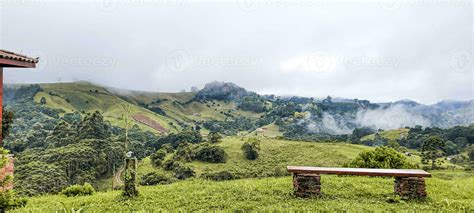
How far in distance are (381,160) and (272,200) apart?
7511mm

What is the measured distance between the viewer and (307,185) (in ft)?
31.9

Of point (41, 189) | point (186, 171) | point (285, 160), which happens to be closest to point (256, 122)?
point (285, 160)

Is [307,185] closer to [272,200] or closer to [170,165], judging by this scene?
[272,200]

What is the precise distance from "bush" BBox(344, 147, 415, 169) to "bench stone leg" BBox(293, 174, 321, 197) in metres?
5.81

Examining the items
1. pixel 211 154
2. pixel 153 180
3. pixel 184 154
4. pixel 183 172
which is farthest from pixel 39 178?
pixel 211 154

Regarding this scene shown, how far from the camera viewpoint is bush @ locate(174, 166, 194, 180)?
5978 centimetres

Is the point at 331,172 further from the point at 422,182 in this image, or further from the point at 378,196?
the point at 422,182

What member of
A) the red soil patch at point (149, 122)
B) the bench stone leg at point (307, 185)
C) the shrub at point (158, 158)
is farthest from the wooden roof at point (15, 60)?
the red soil patch at point (149, 122)

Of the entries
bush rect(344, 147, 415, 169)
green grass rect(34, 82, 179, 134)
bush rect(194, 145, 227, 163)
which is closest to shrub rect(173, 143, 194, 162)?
bush rect(194, 145, 227, 163)

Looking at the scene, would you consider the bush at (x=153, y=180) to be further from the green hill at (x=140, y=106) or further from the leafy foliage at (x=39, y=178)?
the green hill at (x=140, y=106)

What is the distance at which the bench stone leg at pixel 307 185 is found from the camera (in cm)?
971

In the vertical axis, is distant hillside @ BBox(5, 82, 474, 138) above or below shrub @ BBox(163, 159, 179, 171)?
above

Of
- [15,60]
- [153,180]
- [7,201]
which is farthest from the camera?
[153,180]

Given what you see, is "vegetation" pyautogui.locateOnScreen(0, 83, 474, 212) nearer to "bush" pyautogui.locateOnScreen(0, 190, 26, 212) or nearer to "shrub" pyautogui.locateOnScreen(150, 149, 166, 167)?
"bush" pyautogui.locateOnScreen(0, 190, 26, 212)
